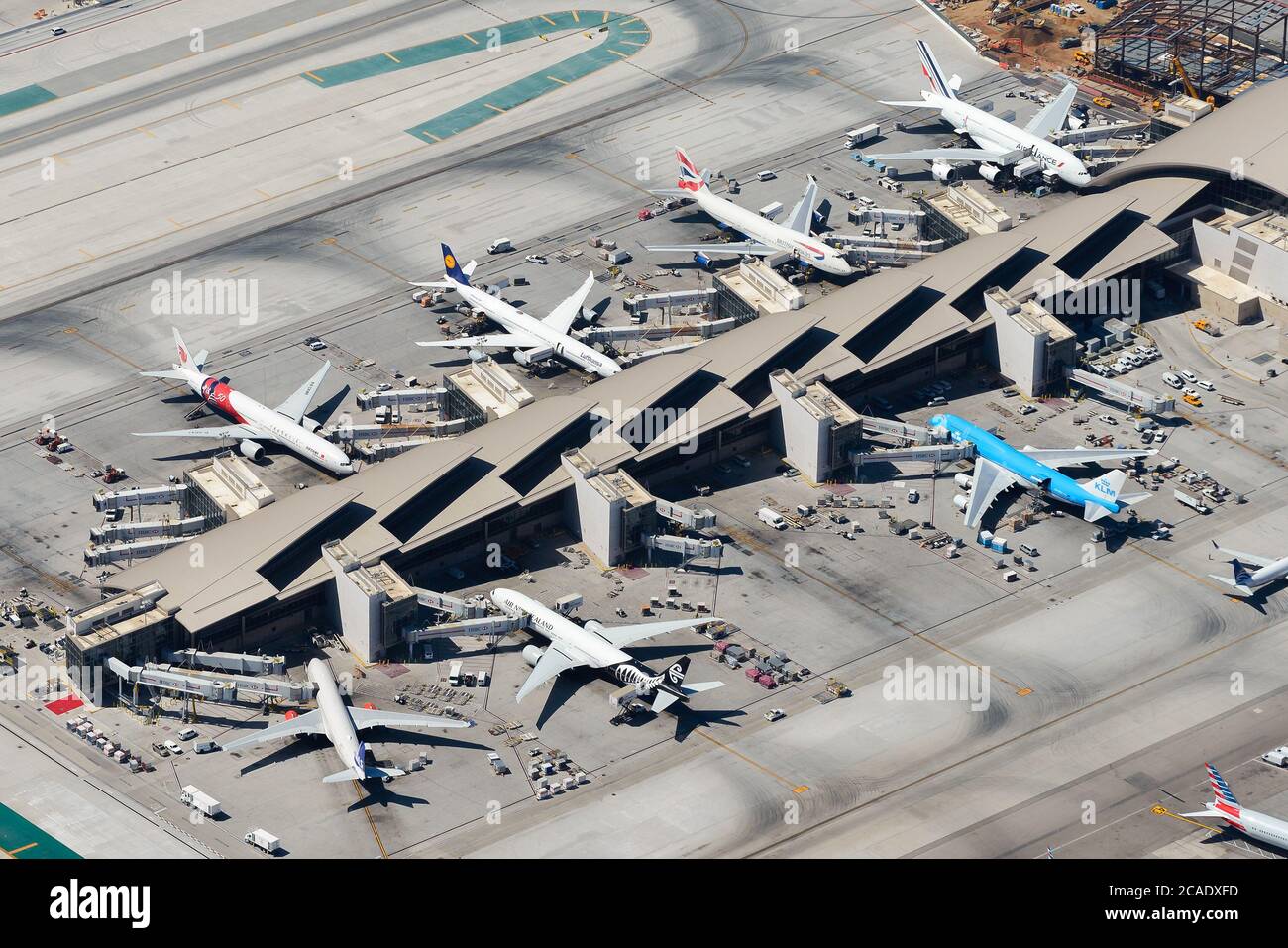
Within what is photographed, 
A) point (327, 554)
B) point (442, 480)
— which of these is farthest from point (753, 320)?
point (327, 554)

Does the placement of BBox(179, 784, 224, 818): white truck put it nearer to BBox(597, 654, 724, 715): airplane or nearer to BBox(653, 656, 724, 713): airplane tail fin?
BBox(597, 654, 724, 715): airplane

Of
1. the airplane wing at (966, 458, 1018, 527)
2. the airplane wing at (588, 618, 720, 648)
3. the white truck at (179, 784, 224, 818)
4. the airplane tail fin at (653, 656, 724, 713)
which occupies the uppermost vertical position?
the airplane wing at (966, 458, 1018, 527)

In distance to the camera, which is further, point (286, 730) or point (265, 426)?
point (265, 426)

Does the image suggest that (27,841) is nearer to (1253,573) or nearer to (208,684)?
(208,684)

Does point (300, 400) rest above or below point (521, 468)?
below

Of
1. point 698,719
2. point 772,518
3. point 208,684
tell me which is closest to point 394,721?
point 208,684

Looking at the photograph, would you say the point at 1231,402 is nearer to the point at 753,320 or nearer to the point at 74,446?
the point at 753,320

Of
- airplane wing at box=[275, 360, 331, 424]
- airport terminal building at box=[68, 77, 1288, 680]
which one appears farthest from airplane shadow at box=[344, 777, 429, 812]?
airplane wing at box=[275, 360, 331, 424]

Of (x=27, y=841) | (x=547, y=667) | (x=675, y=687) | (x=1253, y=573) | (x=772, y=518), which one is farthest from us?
(x=772, y=518)
